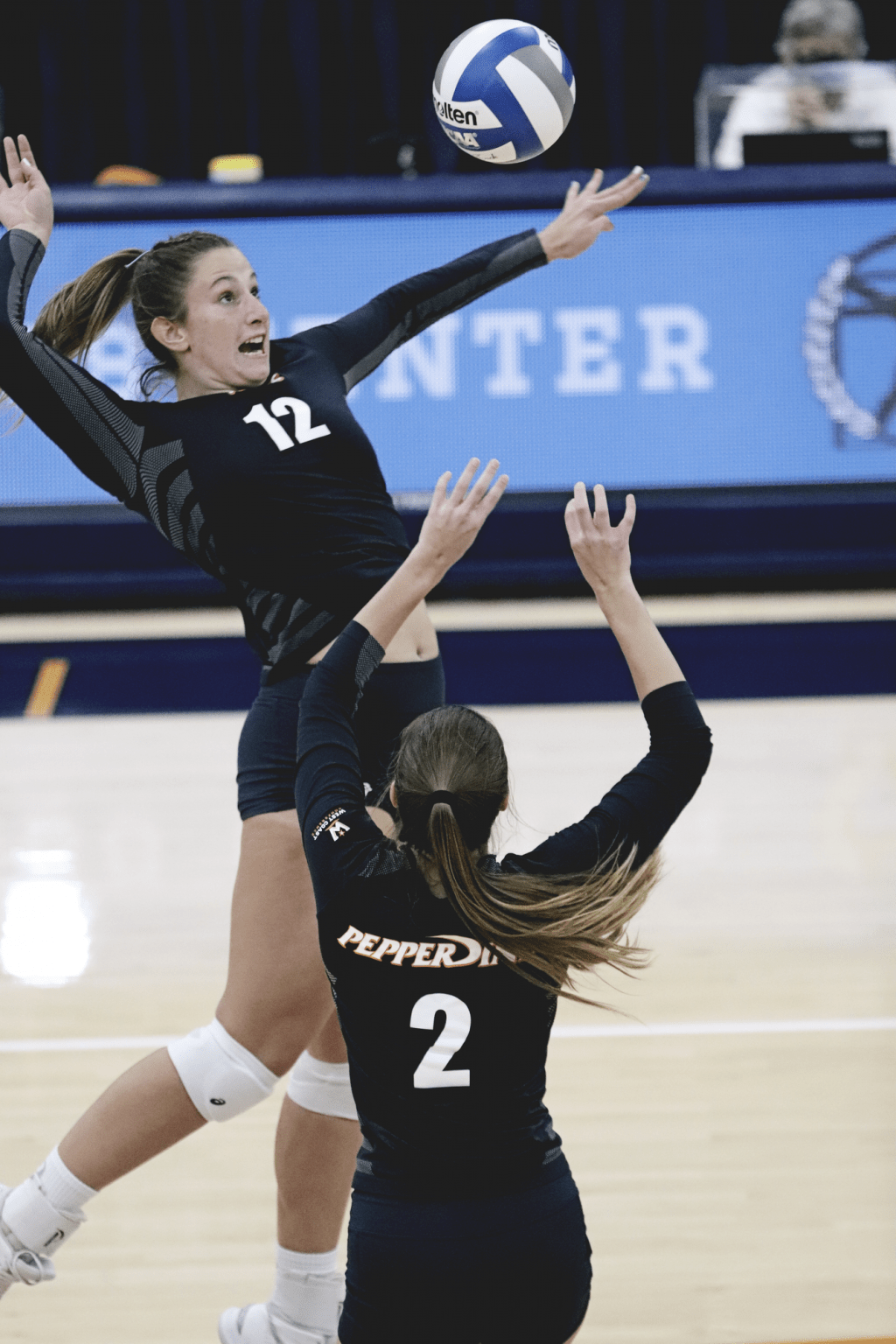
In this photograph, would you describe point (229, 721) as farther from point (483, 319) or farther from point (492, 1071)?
point (492, 1071)

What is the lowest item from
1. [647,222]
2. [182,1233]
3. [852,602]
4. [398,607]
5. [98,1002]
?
[852,602]

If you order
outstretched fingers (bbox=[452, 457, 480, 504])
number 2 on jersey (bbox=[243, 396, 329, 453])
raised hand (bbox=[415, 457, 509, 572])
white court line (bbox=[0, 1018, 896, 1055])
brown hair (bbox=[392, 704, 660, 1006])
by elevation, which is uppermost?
outstretched fingers (bbox=[452, 457, 480, 504])

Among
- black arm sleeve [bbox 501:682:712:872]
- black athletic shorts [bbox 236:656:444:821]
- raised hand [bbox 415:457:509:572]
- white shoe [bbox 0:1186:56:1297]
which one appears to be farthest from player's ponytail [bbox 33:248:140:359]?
white shoe [bbox 0:1186:56:1297]

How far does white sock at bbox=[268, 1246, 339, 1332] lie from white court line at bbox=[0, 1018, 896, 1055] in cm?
117

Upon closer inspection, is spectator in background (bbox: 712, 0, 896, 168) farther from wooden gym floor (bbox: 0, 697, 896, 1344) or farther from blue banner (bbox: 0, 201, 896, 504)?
wooden gym floor (bbox: 0, 697, 896, 1344)

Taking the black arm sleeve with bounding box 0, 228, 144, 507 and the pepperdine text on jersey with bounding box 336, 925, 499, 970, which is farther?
the black arm sleeve with bounding box 0, 228, 144, 507

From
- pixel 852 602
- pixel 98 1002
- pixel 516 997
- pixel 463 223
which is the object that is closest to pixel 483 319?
pixel 463 223

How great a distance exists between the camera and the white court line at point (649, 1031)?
12.5 ft

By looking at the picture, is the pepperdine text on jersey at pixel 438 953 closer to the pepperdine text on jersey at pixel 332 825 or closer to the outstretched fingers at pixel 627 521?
the pepperdine text on jersey at pixel 332 825

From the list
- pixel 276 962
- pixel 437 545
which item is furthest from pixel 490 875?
pixel 276 962

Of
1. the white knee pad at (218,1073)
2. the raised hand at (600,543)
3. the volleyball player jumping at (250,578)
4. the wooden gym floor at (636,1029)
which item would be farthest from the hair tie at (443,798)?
the wooden gym floor at (636,1029)

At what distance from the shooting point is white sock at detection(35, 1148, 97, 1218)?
2.56 m

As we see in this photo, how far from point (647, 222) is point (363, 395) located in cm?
154

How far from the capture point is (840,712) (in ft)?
A: 21.6
